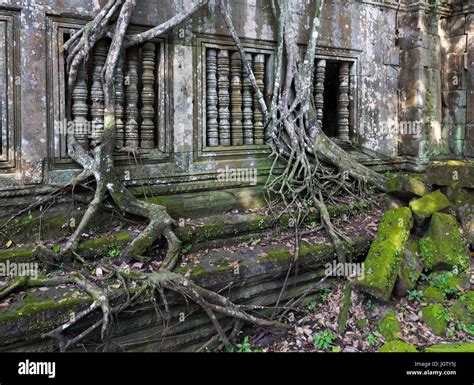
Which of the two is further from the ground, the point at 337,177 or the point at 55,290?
the point at 337,177

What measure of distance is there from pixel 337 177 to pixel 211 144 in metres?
1.75

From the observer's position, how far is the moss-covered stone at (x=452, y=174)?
5.42m

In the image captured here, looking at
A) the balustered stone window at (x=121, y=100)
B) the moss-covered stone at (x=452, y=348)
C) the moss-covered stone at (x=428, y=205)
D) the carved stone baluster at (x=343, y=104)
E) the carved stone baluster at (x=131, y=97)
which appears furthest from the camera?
the carved stone baluster at (x=343, y=104)

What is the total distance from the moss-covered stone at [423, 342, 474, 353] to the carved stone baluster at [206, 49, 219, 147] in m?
3.41

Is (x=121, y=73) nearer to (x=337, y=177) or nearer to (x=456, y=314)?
(x=337, y=177)

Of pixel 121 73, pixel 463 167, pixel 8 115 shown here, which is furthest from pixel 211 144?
pixel 463 167

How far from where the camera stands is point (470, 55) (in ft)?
24.4

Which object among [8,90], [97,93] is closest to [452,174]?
[97,93]

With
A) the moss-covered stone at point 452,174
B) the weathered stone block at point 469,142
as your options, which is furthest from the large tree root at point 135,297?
the weathered stone block at point 469,142

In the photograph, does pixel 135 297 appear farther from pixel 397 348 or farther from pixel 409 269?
pixel 409 269

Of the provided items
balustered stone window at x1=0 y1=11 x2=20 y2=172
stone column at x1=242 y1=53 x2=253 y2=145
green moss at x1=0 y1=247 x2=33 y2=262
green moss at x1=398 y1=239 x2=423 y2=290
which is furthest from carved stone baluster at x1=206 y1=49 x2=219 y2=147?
green moss at x1=398 y1=239 x2=423 y2=290

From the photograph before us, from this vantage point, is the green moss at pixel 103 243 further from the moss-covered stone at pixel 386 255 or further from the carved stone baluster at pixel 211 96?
the moss-covered stone at pixel 386 255

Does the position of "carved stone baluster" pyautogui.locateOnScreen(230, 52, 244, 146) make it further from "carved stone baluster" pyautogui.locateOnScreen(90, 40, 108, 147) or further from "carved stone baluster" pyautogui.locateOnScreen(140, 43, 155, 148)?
"carved stone baluster" pyautogui.locateOnScreen(90, 40, 108, 147)

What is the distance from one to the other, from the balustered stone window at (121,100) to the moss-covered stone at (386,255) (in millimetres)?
2670
